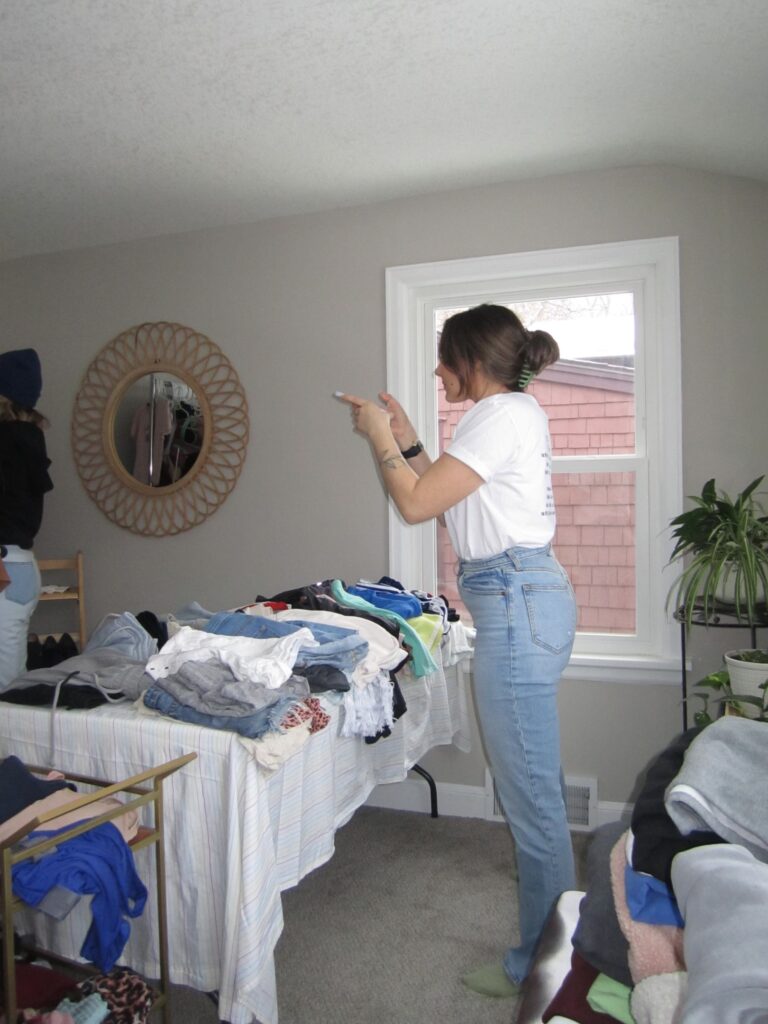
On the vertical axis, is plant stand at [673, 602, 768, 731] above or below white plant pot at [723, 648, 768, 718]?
above

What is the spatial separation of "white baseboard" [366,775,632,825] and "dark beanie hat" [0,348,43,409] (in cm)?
196

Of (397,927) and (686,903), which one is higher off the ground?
(686,903)

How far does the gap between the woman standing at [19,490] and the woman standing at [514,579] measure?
5.41ft

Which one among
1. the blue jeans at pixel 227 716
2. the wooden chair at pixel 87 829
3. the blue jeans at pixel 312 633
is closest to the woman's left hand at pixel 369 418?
the blue jeans at pixel 312 633

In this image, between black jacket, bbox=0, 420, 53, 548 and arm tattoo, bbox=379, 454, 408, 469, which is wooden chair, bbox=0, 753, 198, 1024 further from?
black jacket, bbox=0, 420, 53, 548

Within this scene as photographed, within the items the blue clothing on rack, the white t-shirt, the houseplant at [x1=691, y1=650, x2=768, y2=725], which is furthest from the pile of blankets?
the houseplant at [x1=691, y1=650, x2=768, y2=725]

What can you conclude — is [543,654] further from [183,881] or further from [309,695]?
[183,881]

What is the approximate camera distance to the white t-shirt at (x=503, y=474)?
157 cm

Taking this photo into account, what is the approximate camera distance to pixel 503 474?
1.61 m

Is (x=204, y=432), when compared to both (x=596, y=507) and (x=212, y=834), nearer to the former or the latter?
(x=596, y=507)

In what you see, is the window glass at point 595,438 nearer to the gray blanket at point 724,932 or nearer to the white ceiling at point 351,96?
the white ceiling at point 351,96

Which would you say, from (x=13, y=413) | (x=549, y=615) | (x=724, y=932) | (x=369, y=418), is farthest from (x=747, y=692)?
(x=13, y=413)

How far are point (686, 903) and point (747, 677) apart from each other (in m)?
1.36

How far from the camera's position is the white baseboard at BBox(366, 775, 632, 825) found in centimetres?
287
